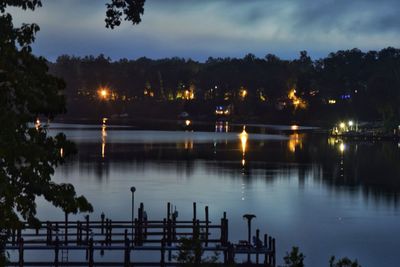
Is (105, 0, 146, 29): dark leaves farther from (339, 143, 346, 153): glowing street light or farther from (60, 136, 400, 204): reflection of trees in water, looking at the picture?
(339, 143, 346, 153): glowing street light

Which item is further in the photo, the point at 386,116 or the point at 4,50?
the point at 386,116

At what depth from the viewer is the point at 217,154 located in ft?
387

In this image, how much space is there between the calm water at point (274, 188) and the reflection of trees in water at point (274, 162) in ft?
0.43

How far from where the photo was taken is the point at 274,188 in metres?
74.8

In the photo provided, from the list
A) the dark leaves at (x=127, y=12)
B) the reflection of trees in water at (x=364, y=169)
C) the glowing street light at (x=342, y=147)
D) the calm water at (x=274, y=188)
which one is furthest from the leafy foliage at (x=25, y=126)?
the glowing street light at (x=342, y=147)

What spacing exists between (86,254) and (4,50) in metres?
24.8

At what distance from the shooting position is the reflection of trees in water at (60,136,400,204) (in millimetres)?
81000

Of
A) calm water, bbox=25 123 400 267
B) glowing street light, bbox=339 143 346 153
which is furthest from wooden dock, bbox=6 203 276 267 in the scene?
glowing street light, bbox=339 143 346 153

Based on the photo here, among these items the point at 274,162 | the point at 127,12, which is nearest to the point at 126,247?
the point at 127,12

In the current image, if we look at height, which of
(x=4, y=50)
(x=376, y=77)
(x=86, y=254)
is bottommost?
(x=86, y=254)

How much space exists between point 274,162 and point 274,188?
2980 cm

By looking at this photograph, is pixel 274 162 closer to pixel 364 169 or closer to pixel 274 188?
pixel 364 169

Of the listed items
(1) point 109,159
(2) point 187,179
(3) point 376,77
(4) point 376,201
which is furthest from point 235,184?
(3) point 376,77

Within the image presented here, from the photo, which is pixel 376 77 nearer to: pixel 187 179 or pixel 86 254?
pixel 187 179
